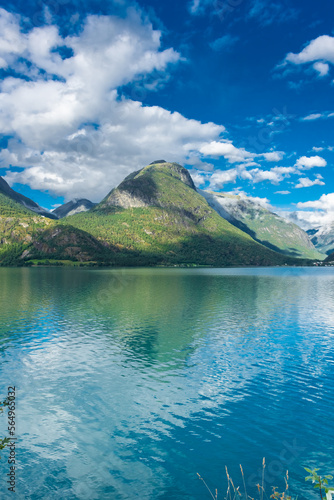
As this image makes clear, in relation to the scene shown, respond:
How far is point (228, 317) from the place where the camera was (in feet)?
211

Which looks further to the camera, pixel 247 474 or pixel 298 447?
pixel 298 447

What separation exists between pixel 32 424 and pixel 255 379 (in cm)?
2017

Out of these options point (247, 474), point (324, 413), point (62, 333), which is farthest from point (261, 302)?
point (247, 474)

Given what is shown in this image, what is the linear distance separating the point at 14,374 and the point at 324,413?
93.3 feet

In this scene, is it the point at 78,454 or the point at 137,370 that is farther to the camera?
the point at 137,370

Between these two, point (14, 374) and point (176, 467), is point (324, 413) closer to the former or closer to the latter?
point (176, 467)

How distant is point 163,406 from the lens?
86.5ft

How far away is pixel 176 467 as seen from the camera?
62.5ft

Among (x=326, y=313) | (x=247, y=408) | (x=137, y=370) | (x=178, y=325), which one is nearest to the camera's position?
(x=247, y=408)

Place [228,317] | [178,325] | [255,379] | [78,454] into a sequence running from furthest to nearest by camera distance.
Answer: [228,317]
[178,325]
[255,379]
[78,454]

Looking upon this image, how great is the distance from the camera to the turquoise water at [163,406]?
18.4m

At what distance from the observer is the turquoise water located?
18422mm

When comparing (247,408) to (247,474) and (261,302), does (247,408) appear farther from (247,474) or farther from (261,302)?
(261,302)

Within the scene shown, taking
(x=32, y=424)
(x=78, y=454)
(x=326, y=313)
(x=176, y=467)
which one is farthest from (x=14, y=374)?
(x=326, y=313)
